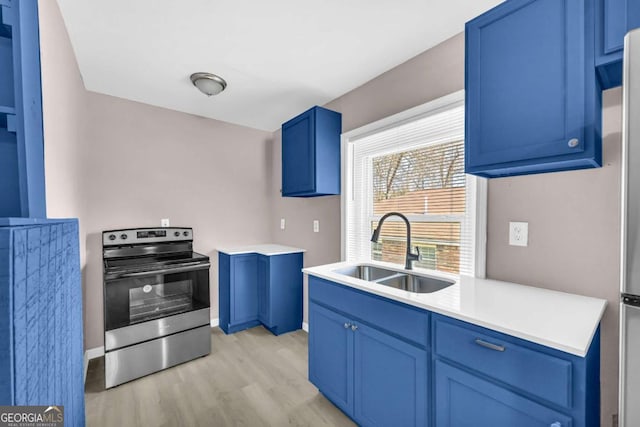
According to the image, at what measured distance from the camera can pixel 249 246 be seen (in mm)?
3453

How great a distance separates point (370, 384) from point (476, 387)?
0.62 metres

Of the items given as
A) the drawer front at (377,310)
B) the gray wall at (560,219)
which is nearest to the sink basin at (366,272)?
the drawer front at (377,310)

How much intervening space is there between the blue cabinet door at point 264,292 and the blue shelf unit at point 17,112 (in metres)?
2.03

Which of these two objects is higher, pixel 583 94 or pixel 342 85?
pixel 342 85

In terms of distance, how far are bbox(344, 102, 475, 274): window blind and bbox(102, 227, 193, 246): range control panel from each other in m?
1.72

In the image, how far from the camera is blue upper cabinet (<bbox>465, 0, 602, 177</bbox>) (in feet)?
3.43

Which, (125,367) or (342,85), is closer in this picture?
(125,367)

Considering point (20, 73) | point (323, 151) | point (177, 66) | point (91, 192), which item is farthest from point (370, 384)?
point (91, 192)

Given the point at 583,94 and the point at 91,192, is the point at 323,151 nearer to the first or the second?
the point at 583,94

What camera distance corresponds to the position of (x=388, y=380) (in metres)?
1.44

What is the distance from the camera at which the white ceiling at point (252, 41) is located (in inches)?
60.6

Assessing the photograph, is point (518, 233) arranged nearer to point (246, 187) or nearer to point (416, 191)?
point (416, 191)

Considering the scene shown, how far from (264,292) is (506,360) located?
2350 mm

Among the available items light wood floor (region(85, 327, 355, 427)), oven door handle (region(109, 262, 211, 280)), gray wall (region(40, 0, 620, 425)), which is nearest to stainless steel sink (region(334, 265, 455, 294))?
gray wall (region(40, 0, 620, 425))
